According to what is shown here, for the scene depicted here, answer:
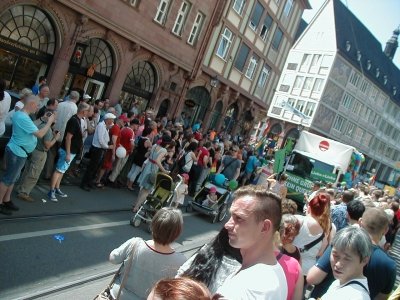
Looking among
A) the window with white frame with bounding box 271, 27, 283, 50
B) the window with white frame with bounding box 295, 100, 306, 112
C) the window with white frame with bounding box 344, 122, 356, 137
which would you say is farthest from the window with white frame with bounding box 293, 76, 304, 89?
the window with white frame with bounding box 271, 27, 283, 50

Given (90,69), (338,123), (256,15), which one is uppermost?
(256,15)

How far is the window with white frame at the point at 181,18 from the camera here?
19.1m

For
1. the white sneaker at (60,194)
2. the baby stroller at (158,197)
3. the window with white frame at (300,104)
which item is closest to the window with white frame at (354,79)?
the window with white frame at (300,104)

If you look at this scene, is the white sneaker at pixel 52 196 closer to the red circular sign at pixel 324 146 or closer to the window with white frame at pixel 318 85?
the red circular sign at pixel 324 146

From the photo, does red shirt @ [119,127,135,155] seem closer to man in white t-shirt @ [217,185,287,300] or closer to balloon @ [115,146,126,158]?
balloon @ [115,146,126,158]

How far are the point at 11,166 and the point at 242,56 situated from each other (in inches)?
825

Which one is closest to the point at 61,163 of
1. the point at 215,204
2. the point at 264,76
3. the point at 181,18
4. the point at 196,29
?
the point at 215,204

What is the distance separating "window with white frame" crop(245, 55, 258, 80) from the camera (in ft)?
89.5

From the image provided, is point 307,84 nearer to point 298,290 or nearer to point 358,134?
point 358,134

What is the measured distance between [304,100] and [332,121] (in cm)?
444

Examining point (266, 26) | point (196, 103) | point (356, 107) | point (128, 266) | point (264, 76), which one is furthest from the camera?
point (356, 107)

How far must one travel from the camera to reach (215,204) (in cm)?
1088

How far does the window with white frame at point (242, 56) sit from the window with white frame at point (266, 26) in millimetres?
2178

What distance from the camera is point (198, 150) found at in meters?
13.3
